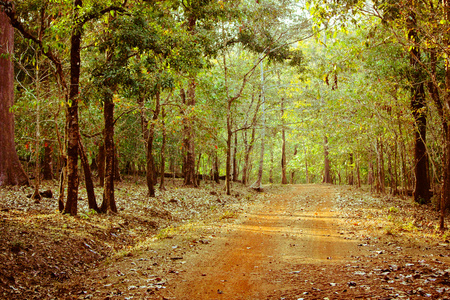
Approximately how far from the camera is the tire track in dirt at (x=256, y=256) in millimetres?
5972

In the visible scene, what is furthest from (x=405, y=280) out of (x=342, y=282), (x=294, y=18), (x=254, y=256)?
(x=294, y=18)

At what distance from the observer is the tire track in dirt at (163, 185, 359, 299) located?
Result: 597cm

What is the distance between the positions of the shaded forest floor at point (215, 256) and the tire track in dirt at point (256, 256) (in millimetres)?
23

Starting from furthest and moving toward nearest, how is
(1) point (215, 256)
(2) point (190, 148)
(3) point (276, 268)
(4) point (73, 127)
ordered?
(2) point (190, 148)
(4) point (73, 127)
(1) point (215, 256)
(3) point (276, 268)

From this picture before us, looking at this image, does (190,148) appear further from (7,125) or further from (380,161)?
(380,161)

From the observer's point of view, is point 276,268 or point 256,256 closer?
point 276,268

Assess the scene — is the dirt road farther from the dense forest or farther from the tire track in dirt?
the dense forest

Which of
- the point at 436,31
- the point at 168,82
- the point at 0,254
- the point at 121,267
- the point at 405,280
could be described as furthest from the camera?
the point at 168,82

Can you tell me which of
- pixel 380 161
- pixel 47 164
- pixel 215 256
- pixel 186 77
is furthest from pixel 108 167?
pixel 380 161

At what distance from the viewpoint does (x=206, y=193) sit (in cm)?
2180

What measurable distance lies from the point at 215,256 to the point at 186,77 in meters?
7.54

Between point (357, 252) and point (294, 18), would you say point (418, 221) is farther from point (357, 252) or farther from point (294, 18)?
point (294, 18)

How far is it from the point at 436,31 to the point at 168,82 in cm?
825

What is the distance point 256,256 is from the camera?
8.18 m
